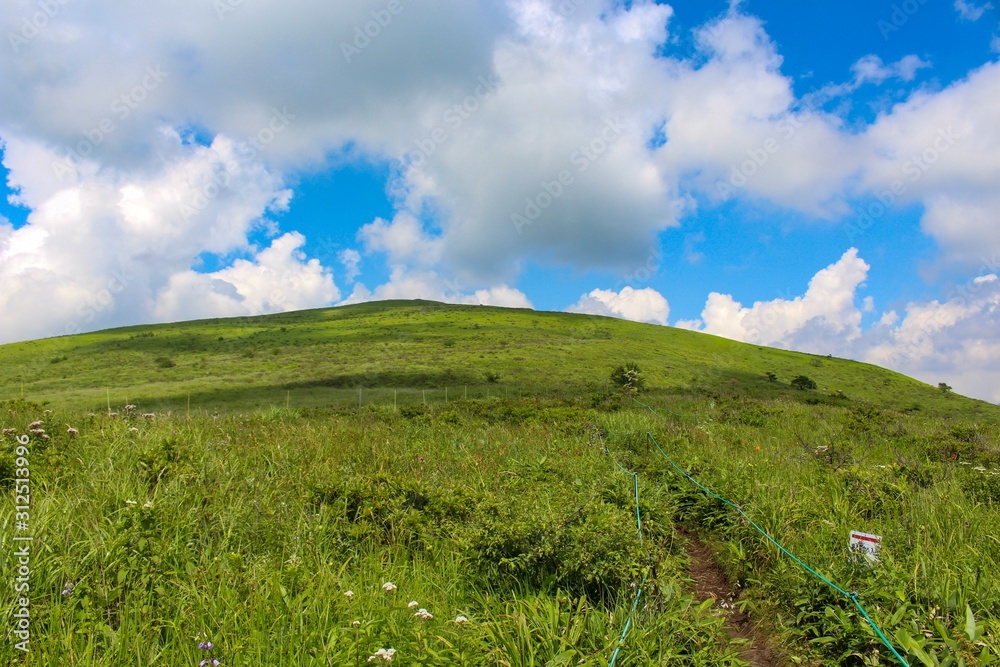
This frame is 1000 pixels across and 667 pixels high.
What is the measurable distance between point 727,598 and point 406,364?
5535cm

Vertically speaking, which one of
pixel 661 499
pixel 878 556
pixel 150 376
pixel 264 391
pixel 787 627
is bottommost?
pixel 787 627

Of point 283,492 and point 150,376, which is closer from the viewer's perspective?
point 283,492

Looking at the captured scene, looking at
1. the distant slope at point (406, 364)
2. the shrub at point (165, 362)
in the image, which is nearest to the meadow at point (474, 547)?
the distant slope at point (406, 364)

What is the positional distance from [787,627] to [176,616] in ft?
14.6

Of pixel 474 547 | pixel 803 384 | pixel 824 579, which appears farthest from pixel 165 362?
pixel 824 579

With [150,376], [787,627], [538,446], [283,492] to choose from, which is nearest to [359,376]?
[150,376]

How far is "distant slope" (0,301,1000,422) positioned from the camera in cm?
4344

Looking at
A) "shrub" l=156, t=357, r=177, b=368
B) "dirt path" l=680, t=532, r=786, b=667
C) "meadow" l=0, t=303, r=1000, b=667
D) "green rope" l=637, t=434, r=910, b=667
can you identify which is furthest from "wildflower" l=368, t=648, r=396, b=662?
"shrub" l=156, t=357, r=177, b=368

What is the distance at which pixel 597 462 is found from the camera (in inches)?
351

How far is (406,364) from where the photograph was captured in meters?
58.9

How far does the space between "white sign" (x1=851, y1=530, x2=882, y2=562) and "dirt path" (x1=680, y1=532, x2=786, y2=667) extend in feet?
3.49

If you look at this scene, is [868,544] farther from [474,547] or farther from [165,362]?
[165,362]

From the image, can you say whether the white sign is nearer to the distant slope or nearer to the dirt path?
the dirt path

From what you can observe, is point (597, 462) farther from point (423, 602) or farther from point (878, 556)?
point (423, 602)
